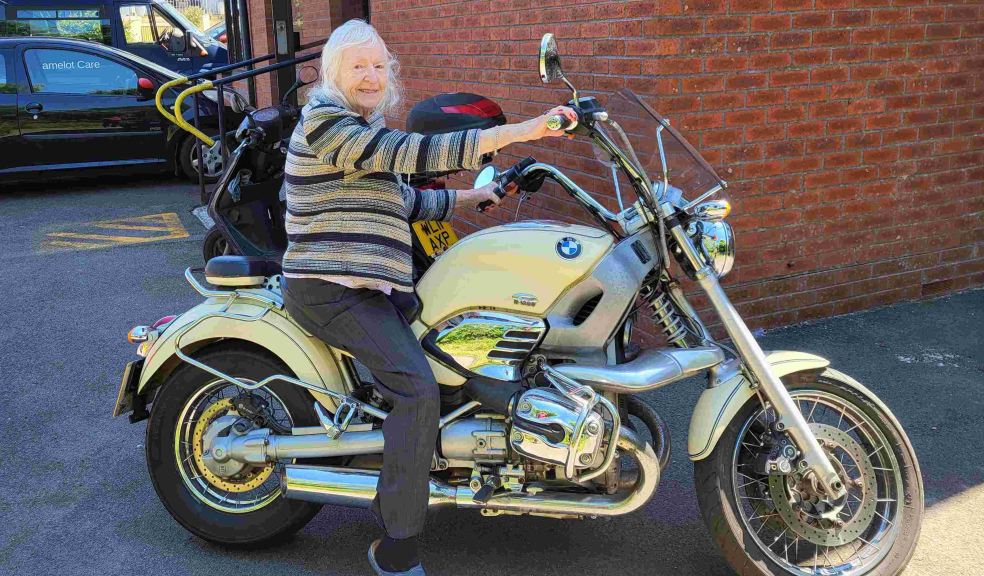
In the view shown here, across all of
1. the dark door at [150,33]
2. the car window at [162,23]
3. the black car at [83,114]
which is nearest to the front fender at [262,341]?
the black car at [83,114]

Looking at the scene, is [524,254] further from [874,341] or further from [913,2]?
[913,2]

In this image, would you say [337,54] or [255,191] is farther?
[255,191]

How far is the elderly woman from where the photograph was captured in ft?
10.2

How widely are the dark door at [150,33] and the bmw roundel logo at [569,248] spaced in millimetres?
11522

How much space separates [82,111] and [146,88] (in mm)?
711

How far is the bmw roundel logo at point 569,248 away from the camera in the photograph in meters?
3.13

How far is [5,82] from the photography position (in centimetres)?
1050

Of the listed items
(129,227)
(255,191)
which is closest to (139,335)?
(255,191)

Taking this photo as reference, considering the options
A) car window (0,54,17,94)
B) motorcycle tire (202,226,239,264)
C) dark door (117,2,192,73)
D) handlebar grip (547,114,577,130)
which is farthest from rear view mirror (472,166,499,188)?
dark door (117,2,192,73)

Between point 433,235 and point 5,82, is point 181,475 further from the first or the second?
point 5,82

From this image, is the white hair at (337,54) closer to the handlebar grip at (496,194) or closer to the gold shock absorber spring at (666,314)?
the handlebar grip at (496,194)

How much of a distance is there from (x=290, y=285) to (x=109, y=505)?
144 centimetres

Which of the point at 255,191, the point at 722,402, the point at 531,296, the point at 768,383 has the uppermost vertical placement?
the point at 531,296

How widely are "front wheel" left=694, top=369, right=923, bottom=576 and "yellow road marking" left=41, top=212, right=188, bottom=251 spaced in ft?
21.4
